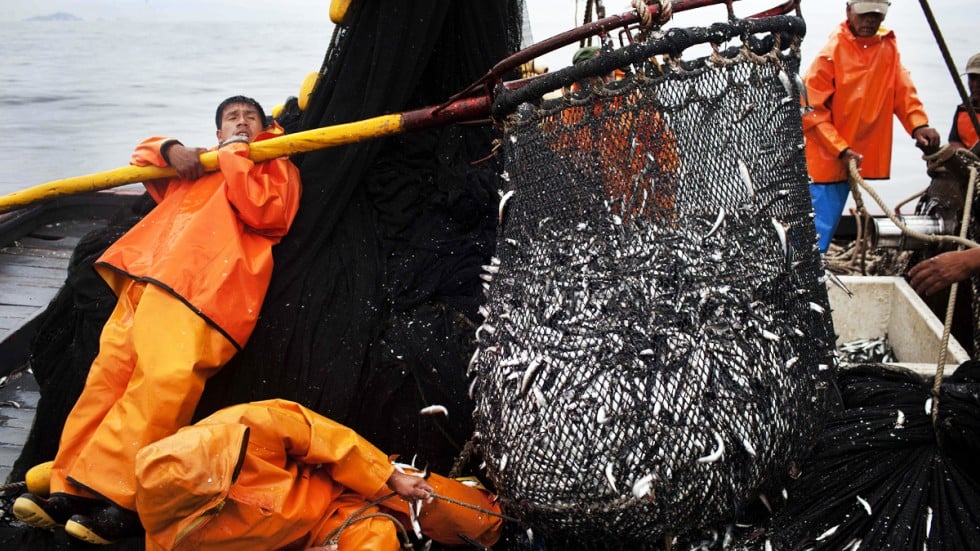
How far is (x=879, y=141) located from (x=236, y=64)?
39.0ft

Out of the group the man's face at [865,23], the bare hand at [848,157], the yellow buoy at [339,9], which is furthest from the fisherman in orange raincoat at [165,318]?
the man's face at [865,23]

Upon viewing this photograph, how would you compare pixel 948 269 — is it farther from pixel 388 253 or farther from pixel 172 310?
pixel 172 310

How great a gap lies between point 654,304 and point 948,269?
1.40m

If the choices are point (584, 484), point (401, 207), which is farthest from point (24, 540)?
point (584, 484)

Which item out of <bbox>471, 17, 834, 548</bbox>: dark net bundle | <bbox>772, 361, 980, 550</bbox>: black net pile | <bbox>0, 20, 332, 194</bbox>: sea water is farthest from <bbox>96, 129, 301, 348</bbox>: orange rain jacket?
<bbox>0, 20, 332, 194</bbox>: sea water

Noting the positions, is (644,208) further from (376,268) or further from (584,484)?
(376,268)

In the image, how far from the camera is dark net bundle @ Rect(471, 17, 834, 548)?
6.04 feet

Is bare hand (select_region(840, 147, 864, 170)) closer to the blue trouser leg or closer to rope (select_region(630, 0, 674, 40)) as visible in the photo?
the blue trouser leg

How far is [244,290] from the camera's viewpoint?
8.26ft

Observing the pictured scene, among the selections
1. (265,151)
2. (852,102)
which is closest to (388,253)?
(265,151)

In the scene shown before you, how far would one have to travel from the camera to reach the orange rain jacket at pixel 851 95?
189 inches

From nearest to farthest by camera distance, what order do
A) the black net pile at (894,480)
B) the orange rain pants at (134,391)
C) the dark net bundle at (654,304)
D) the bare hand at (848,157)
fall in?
the dark net bundle at (654,304)
the black net pile at (894,480)
the orange rain pants at (134,391)
the bare hand at (848,157)

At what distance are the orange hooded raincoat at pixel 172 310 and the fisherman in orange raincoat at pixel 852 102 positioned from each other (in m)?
3.33

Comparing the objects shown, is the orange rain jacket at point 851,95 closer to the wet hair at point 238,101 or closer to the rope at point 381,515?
the wet hair at point 238,101
